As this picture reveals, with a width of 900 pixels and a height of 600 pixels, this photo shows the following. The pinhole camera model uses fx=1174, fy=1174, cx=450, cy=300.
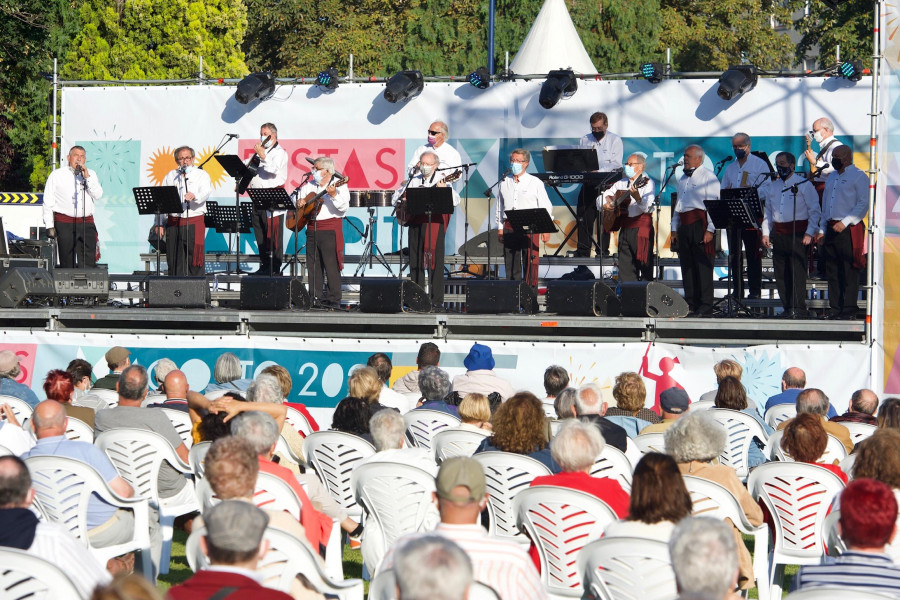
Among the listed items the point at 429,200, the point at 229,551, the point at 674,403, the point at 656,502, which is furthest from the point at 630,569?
the point at 429,200

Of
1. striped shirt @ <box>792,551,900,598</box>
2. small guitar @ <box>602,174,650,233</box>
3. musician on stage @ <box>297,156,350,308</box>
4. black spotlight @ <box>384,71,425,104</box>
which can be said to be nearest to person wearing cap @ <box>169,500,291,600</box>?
striped shirt @ <box>792,551,900,598</box>

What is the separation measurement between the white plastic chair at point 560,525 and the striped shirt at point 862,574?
1.04 m

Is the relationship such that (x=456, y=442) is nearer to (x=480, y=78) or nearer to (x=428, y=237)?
(x=428, y=237)

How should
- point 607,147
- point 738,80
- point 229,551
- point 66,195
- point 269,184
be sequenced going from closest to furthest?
point 229,551, point 66,195, point 269,184, point 607,147, point 738,80

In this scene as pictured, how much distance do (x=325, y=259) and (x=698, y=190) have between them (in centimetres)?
378

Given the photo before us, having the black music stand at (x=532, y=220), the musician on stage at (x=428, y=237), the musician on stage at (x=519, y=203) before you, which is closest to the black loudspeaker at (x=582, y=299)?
the black music stand at (x=532, y=220)

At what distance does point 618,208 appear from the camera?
39.9 ft

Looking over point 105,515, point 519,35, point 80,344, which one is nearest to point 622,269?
point 80,344

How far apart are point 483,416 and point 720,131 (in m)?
8.42

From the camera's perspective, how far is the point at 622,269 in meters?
12.3

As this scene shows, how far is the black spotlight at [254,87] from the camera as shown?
14.6 m

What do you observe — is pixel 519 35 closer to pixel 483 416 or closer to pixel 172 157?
pixel 172 157

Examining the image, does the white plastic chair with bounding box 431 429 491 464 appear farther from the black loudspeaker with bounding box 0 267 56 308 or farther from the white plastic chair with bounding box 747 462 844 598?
the black loudspeaker with bounding box 0 267 56 308

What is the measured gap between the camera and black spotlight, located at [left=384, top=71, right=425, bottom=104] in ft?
46.7
